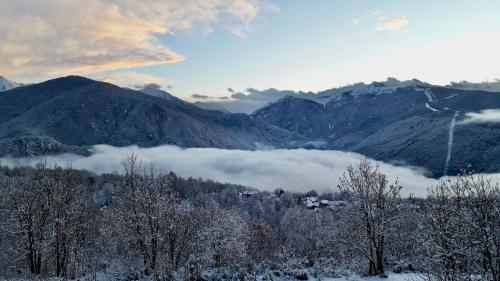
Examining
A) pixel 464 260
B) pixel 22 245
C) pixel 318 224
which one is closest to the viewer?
pixel 464 260

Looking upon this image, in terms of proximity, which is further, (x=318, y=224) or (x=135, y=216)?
(x=318, y=224)

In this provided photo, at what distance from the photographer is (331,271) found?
90.5ft

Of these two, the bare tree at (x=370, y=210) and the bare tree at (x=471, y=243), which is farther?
the bare tree at (x=370, y=210)

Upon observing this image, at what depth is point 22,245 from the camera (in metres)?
34.0

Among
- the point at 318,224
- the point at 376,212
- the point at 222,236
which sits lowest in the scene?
the point at 318,224

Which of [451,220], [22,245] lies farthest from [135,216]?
[451,220]

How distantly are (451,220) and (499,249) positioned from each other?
409cm

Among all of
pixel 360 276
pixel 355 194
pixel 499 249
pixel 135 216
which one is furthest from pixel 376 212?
pixel 135 216

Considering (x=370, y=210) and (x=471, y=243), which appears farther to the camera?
(x=370, y=210)

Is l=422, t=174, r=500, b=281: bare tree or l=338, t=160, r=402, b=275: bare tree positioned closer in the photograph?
l=422, t=174, r=500, b=281: bare tree

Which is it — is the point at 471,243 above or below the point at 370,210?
above

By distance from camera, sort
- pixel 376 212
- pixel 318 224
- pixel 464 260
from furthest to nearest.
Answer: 1. pixel 318 224
2. pixel 376 212
3. pixel 464 260

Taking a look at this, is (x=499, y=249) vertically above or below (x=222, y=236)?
above

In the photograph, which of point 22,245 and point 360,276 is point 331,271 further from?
point 22,245
